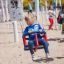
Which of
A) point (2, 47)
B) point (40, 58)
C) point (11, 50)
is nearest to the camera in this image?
point (40, 58)

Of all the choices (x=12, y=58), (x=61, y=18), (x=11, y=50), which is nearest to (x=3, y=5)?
(x=61, y=18)

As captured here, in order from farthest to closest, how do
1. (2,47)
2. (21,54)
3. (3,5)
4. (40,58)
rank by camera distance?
(3,5)
(2,47)
(21,54)
(40,58)

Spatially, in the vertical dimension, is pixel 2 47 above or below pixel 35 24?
below

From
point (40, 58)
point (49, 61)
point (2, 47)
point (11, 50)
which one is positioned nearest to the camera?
point (49, 61)

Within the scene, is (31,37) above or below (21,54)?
above

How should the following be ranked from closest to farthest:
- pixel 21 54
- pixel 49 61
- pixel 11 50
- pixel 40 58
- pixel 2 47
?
pixel 49 61
pixel 40 58
pixel 21 54
pixel 11 50
pixel 2 47

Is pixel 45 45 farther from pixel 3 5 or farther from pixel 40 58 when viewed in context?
pixel 3 5

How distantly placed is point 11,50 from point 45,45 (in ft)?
10.0

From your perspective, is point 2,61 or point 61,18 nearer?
point 2,61

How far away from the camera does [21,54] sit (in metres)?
11.6

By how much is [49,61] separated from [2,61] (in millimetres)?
1452

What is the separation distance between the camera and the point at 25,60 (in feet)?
33.8

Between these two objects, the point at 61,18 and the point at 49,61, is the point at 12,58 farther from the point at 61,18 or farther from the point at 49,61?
the point at 61,18

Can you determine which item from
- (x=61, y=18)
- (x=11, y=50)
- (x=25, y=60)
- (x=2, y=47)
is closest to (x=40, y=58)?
(x=25, y=60)
